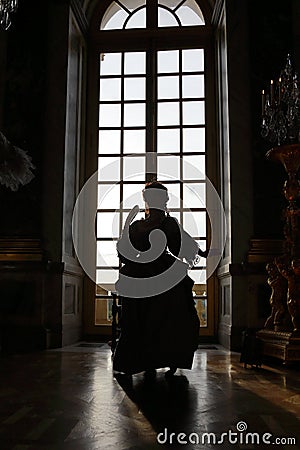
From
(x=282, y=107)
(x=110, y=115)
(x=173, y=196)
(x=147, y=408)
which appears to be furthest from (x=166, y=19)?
(x=147, y=408)

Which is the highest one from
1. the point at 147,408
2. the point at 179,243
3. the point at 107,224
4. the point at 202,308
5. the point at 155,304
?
the point at 107,224

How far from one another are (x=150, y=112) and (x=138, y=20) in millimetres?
1366

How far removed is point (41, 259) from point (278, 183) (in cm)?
277

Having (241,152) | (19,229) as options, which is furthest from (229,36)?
(19,229)

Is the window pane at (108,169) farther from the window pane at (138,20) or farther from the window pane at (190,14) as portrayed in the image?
the window pane at (190,14)

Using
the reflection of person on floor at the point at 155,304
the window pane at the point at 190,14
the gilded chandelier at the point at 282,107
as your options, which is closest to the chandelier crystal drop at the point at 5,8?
→ the reflection of person on floor at the point at 155,304

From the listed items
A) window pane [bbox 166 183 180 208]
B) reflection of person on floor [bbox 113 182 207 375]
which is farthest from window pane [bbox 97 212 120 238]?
reflection of person on floor [bbox 113 182 207 375]

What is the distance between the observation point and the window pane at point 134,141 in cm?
706

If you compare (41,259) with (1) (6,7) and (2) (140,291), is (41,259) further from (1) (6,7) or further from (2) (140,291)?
(1) (6,7)

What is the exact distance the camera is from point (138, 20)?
289 inches

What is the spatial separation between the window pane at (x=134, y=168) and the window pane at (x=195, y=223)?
784mm

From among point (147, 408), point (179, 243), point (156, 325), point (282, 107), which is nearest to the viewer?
point (147, 408)

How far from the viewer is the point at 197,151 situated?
6.98 metres

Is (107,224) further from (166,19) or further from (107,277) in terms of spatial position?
(166,19)
